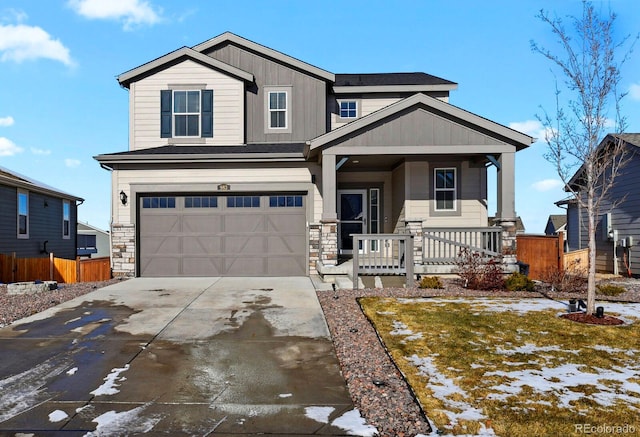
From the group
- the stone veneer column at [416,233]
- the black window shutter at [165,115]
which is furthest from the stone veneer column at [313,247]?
the black window shutter at [165,115]

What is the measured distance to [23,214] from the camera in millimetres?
17078

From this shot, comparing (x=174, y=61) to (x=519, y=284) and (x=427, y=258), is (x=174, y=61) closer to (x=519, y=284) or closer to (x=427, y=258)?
(x=427, y=258)

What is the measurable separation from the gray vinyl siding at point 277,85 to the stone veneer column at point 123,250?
5.06 m

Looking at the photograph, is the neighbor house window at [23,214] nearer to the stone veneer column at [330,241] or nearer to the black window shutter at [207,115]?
the black window shutter at [207,115]

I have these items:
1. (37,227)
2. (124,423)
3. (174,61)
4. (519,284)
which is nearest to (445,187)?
(519,284)

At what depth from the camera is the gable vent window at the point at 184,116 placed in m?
14.1

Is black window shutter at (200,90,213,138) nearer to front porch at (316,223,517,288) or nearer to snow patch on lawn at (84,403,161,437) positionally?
front porch at (316,223,517,288)

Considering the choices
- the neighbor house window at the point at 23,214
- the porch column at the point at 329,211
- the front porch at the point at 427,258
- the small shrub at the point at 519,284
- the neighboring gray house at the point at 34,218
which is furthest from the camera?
the neighbor house window at the point at 23,214

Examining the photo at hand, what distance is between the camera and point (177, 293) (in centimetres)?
955

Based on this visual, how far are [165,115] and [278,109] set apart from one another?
3943 millimetres

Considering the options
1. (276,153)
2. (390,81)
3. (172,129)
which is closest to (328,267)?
(276,153)

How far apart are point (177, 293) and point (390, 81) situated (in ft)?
39.0

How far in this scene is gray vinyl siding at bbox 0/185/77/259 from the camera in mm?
15758

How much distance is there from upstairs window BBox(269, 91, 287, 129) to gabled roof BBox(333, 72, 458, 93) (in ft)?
7.12
